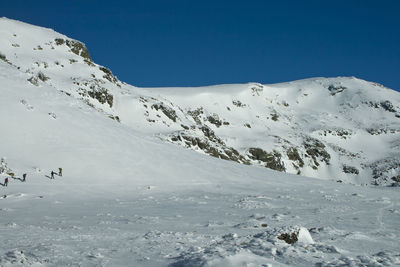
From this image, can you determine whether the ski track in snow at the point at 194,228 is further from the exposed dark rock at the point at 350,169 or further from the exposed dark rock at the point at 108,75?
the exposed dark rock at the point at 350,169

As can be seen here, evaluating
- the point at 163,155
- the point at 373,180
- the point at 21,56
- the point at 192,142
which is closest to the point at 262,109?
the point at 373,180

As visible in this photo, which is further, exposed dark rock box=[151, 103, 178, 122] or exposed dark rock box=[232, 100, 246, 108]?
exposed dark rock box=[232, 100, 246, 108]

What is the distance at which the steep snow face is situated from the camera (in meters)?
76.3

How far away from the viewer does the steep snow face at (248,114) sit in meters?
76.3

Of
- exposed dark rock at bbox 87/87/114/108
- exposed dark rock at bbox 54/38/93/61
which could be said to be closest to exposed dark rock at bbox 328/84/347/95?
exposed dark rock at bbox 54/38/93/61

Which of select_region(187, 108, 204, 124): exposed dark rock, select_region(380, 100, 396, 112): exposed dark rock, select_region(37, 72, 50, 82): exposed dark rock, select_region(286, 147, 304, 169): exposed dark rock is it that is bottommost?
select_region(286, 147, 304, 169): exposed dark rock

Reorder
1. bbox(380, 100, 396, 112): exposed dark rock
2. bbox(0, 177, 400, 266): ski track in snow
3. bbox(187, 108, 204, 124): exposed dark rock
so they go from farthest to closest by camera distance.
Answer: bbox(380, 100, 396, 112): exposed dark rock, bbox(187, 108, 204, 124): exposed dark rock, bbox(0, 177, 400, 266): ski track in snow

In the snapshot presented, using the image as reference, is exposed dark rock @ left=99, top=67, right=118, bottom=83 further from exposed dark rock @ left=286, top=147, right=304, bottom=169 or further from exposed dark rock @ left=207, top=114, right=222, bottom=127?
exposed dark rock @ left=286, top=147, right=304, bottom=169

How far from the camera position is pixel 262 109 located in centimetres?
14038

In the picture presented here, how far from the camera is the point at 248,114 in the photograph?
130625mm

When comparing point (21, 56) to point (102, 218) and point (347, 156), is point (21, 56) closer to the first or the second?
point (102, 218)

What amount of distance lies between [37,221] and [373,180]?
313 ft

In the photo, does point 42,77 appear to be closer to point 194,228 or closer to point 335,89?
point 194,228

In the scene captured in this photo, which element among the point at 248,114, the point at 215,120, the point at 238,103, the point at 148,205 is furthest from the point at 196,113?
the point at 148,205
